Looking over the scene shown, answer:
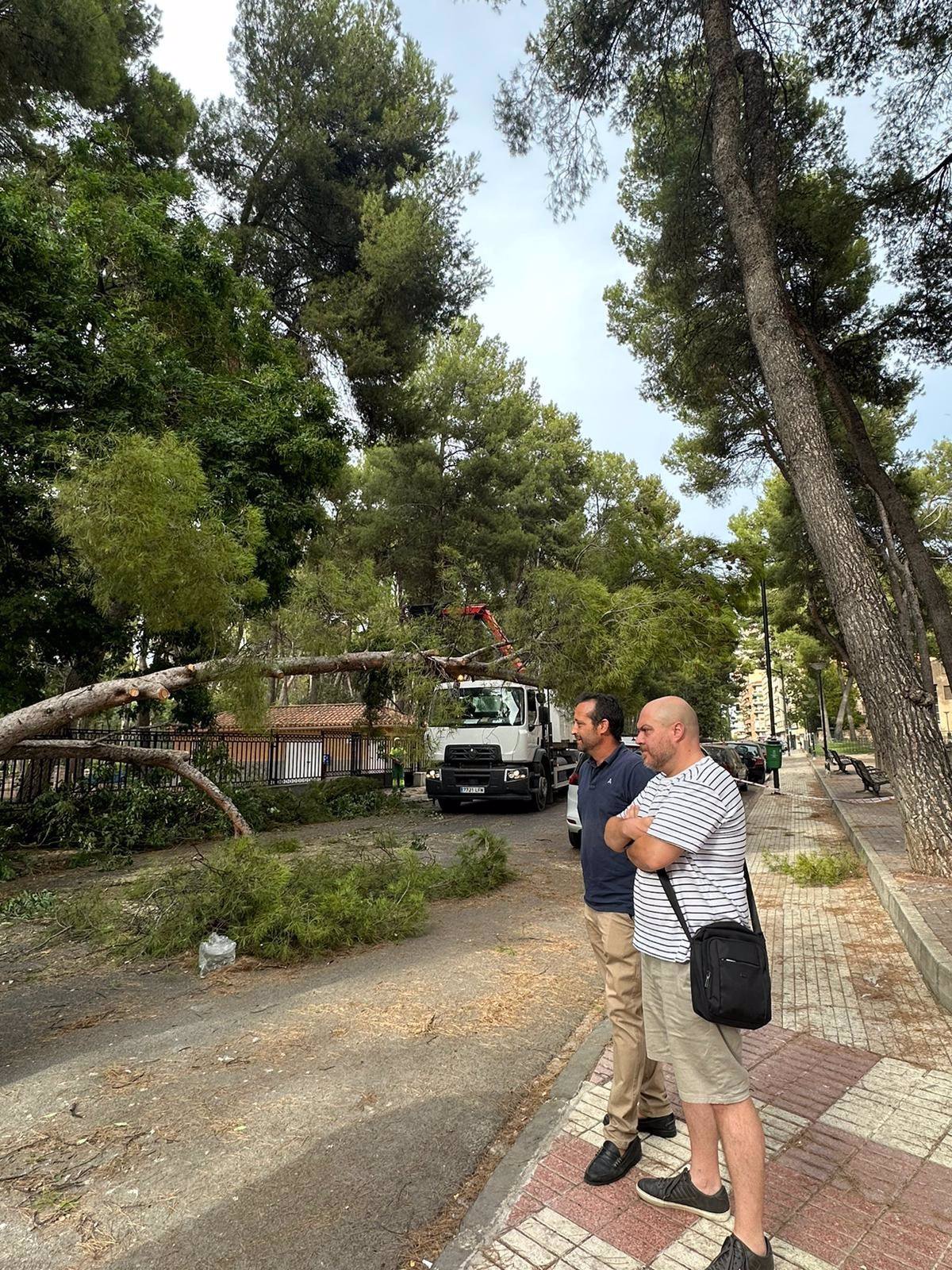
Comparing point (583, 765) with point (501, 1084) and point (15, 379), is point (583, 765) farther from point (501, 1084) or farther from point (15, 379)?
point (15, 379)

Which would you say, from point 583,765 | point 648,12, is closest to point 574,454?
point 648,12

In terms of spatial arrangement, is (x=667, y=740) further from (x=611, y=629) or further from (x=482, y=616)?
(x=482, y=616)

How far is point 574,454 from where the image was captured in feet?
98.9

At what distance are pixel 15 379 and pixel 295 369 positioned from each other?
564cm

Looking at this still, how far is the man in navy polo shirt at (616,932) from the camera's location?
2.74 m

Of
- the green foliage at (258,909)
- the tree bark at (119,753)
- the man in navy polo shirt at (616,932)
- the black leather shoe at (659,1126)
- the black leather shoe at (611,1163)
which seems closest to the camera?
the black leather shoe at (611,1163)

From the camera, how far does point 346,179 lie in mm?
16672

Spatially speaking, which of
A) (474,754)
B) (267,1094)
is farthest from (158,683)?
(474,754)

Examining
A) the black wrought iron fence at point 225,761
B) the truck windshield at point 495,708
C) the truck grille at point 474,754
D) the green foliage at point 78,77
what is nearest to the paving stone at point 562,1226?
the black wrought iron fence at point 225,761

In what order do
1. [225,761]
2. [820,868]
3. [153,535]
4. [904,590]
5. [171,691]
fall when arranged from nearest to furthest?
[153,535] → [820,868] → [171,691] → [225,761] → [904,590]

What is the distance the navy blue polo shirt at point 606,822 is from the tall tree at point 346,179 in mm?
14865

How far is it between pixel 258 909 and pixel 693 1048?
4.62 meters

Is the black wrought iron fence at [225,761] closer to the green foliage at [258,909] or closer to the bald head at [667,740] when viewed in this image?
the green foliage at [258,909]

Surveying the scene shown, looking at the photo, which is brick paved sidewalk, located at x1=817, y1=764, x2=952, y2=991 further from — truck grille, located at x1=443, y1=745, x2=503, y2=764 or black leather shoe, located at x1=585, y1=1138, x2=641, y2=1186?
truck grille, located at x1=443, y1=745, x2=503, y2=764
